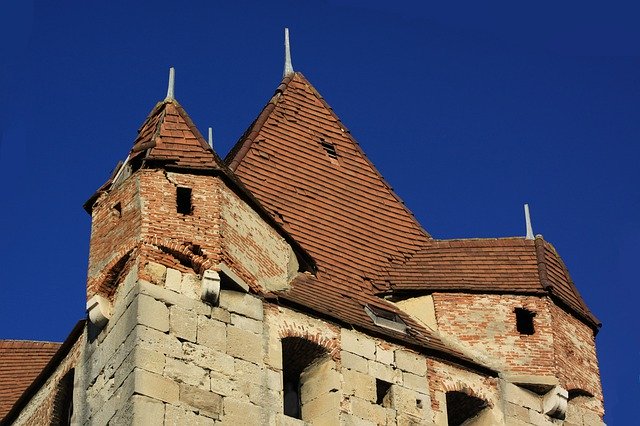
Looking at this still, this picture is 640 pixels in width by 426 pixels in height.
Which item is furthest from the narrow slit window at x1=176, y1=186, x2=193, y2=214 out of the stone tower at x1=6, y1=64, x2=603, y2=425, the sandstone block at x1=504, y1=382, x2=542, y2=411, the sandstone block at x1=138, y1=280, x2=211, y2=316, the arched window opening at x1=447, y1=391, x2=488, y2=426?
the sandstone block at x1=504, y1=382, x2=542, y2=411

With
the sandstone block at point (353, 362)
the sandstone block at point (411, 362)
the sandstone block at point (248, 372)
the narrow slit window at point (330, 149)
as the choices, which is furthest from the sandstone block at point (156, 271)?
the narrow slit window at point (330, 149)

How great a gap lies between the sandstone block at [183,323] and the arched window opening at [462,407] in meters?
4.17

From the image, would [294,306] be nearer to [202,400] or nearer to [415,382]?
[415,382]

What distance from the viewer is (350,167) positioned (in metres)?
30.3

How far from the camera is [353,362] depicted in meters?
25.5

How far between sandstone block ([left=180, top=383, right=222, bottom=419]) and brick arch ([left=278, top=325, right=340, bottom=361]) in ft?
6.38

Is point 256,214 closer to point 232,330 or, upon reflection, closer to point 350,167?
point 232,330

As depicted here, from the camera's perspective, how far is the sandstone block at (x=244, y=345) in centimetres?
2420

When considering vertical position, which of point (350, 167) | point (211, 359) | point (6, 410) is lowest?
point (211, 359)

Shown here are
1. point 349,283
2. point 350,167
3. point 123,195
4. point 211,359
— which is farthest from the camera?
point 350,167

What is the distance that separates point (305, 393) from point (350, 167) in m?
5.79

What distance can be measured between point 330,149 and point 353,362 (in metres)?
5.66

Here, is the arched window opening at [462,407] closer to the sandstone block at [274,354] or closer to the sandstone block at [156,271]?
the sandstone block at [274,354]

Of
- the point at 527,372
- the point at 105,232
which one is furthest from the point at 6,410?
the point at 527,372
